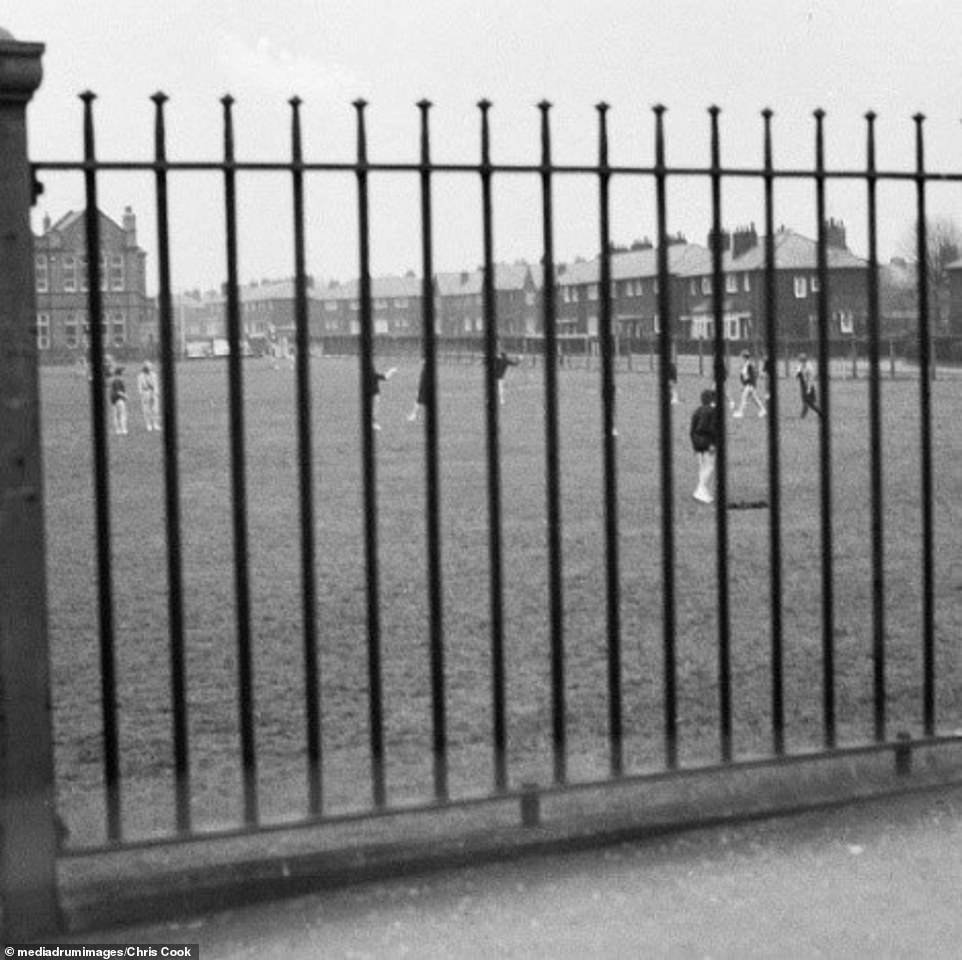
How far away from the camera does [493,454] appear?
4352mm

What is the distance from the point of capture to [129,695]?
8.16 m

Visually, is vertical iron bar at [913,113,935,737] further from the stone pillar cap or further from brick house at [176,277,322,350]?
brick house at [176,277,322,350]

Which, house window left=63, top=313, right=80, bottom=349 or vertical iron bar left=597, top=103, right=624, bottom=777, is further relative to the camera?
house window left=63, top=313, right=80, bottom=349

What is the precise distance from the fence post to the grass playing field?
1.22 metres

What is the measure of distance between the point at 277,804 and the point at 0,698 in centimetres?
198

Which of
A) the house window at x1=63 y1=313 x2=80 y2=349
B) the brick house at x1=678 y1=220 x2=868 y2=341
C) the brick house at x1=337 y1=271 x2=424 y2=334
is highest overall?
the brick house at x1=337 y1=271 x2=424 y2=334

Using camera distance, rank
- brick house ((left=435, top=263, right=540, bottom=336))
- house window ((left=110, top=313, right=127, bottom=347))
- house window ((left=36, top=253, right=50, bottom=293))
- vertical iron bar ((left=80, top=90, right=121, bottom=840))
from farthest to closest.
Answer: brick house ((left=435, top=263, right=540, bottom=336)) → house window ((left=110, top=313, right=127, bottom=347)) → house window ((left=36, top=253, right=50, bottom=293)) → vertical iron bar ((left=80, top=90, right=121, bottom=840))

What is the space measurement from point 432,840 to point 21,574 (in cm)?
140

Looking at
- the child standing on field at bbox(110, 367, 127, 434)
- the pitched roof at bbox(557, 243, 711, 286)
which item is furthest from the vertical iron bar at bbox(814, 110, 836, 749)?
the pitched roof at bbox(557, 243, 711, 286)

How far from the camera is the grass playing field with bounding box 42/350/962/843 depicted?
666 centimetres

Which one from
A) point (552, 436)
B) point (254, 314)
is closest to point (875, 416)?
point (552, 436)

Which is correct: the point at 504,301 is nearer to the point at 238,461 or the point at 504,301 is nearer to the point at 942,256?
the point at 942,256

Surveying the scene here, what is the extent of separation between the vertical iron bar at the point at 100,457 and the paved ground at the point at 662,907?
16.5 inches

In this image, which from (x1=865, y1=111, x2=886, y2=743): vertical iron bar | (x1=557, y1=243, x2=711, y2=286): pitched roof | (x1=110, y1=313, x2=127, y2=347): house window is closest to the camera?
(x1=865, y1=111, x2=886, y2=743): vertical iron bar
